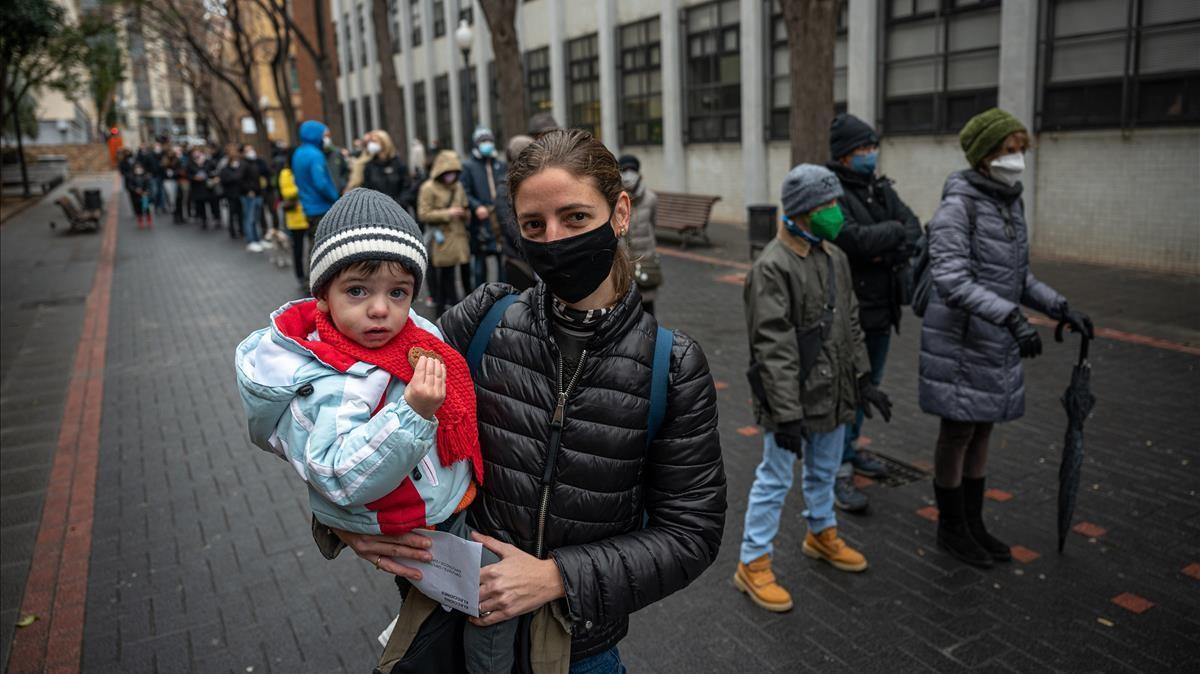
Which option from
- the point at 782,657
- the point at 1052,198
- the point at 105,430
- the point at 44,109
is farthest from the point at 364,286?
the point at 44,109

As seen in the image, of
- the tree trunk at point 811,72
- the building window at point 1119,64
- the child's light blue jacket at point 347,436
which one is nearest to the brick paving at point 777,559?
the child's light blue jacket at point 347,436

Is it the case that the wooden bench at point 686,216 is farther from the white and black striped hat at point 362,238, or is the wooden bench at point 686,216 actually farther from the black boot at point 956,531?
the white and black striped hat at point 362,238

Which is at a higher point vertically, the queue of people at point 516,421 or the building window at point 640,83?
the building window at point 640,83

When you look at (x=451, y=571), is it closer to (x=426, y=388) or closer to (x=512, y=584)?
(x=512, y=584)

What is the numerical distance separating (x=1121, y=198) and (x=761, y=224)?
5.10 metres

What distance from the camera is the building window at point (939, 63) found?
14156 millimetres

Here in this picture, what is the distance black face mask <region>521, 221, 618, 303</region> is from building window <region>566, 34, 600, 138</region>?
77.3 ft

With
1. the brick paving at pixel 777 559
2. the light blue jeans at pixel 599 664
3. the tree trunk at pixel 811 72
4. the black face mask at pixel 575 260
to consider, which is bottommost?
the brick paving at pixel 777 559

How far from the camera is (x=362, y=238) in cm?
187

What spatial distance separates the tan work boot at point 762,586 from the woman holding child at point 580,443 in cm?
222

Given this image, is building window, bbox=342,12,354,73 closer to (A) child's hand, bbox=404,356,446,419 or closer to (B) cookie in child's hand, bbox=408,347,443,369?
(B) cookie in child's hand, bbox=408,347,443,369

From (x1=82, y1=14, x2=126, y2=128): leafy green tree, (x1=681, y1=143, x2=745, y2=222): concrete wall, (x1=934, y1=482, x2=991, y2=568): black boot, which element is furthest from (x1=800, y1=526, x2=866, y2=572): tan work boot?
(x1=82, y1=14, x2=126, y2=128): leafy green tree

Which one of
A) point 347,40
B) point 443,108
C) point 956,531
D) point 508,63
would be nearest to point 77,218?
point 508,63

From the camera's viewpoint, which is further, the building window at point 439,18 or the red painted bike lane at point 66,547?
the building window at point 439,18
